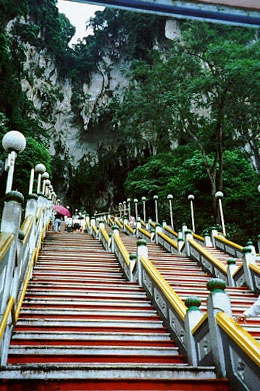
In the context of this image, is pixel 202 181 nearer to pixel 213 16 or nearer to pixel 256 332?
pixel 256 332

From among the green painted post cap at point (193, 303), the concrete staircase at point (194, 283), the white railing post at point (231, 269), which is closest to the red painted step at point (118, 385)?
the green painted post cap at point (193, 303)

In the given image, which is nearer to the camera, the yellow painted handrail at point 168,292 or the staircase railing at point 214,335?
the staircase railing at point 214,335

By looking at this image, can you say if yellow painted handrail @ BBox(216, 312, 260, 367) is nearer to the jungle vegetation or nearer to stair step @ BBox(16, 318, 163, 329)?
stair step @ BBox(16, 318, 163, 329)

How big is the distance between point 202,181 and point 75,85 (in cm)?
2235

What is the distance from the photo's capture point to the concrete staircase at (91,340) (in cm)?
282

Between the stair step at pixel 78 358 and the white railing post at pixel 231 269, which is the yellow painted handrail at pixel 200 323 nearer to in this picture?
the stair step at pixel 78 358

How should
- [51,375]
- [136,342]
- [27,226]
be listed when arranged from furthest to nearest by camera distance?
[27,226]
[136,342]
[51,375]

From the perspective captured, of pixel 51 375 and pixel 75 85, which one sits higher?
pixel 75 85

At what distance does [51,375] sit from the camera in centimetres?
284

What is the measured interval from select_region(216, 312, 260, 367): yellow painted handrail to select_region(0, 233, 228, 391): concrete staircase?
0.42 metres

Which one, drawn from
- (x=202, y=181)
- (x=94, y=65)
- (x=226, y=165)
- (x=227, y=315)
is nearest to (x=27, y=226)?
(x=227, y=315)

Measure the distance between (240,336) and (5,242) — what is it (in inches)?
86.8

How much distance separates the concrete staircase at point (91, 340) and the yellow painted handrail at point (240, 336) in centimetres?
42

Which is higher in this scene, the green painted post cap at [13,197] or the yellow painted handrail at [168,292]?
the green painted post cap at [13,197]
